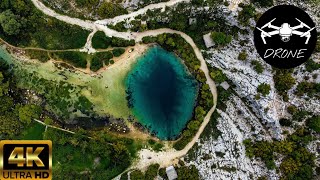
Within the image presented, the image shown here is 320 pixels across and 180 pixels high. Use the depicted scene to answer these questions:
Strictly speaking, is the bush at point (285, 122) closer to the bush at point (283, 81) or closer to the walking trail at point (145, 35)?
the bush at point (283, 81)

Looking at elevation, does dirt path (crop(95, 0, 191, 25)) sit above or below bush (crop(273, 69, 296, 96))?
above

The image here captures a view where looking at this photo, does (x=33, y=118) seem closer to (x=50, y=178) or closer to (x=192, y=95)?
(x=50, y=178)

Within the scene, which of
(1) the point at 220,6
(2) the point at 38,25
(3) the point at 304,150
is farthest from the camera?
(2) the point at 38,25

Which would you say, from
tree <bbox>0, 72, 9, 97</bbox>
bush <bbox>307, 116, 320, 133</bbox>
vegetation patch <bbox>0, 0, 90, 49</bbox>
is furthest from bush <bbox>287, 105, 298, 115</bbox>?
tree <bbox>0, 72, 9, 97</bbox>

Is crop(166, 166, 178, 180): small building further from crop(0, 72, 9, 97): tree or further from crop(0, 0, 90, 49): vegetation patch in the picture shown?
crop(0, 72, 9, 97): tree

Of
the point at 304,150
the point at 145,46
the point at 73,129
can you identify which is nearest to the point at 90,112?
the point at 73,129
